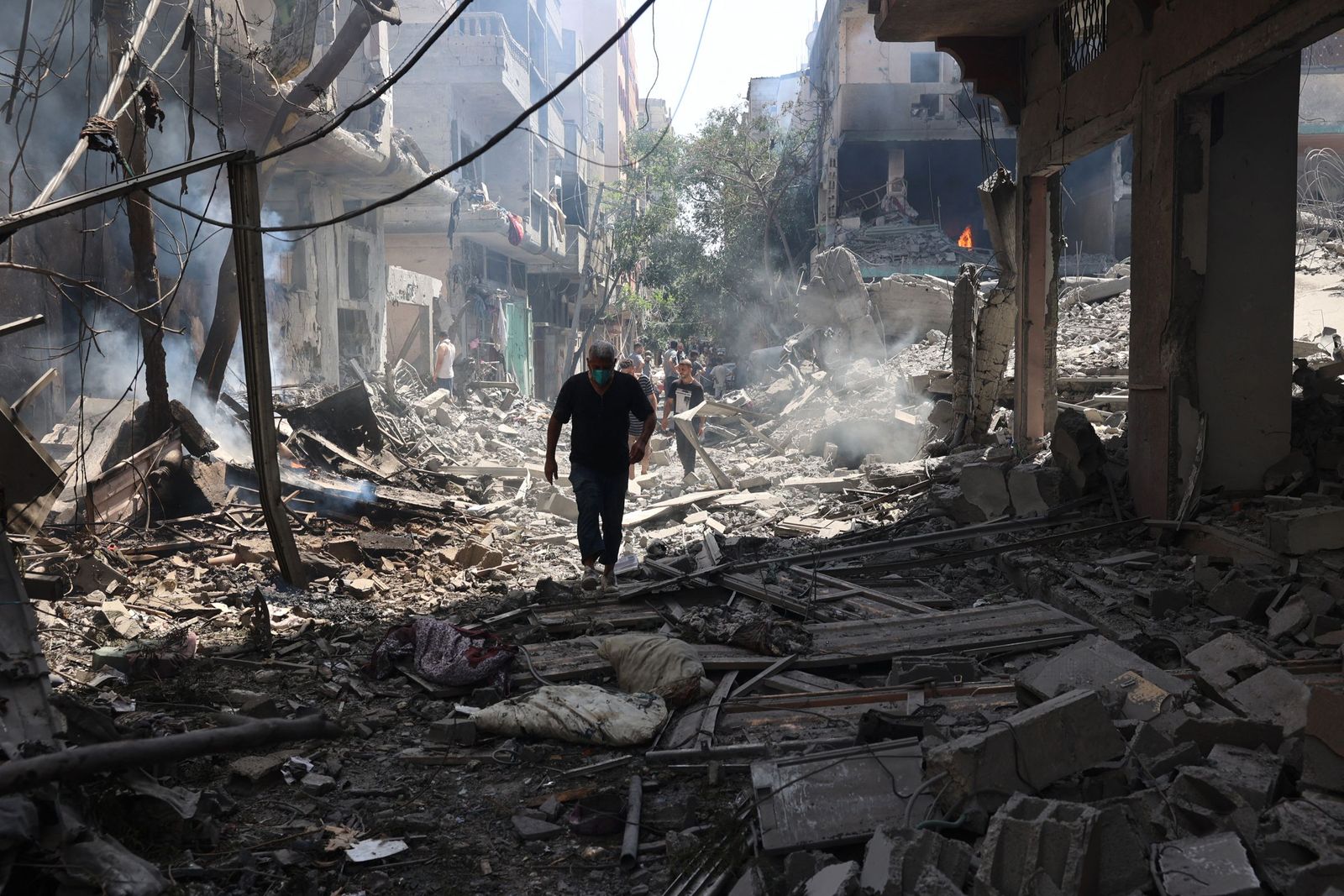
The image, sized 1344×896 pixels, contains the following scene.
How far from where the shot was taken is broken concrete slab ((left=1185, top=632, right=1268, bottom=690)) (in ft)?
13.3

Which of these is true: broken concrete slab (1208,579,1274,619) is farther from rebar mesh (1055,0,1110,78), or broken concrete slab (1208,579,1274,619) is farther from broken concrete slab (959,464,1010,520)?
rebar mesh (1055,0,1110,78)

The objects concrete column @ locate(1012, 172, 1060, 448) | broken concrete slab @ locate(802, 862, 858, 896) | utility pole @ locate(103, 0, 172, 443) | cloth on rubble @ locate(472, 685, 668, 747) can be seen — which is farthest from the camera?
concrete column @ locate(1012, 172, 1060, 448)

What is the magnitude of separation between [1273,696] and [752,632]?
249 centimetres

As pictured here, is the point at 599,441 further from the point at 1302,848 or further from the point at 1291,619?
the point at 1302,848

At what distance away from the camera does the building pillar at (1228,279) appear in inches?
271

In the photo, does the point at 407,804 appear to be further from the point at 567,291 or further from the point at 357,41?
the point at 567,291

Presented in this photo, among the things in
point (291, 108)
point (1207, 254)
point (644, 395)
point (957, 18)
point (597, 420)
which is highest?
point (957, 18)

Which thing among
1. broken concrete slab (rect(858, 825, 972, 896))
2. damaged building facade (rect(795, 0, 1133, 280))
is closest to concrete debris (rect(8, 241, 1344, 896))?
broken concrete slab (rect(858, 825, 972, 896))

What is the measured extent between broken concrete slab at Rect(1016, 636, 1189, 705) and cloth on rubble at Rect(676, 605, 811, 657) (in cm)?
142

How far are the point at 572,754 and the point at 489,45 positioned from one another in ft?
83.5

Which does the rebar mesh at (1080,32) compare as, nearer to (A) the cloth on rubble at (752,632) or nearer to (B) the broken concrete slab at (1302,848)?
(A) the cloth on rubble at (752,632)

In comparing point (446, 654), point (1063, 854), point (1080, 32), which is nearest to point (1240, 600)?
point (1063, 854)

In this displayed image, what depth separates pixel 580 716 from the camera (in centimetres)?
453

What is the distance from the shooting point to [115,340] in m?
11.2
